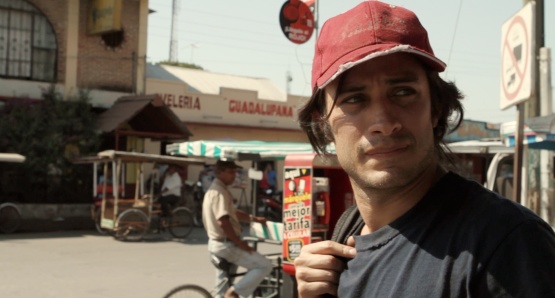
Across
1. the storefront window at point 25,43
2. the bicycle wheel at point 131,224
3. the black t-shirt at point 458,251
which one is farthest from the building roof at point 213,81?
the black t-shirt at point 458,251

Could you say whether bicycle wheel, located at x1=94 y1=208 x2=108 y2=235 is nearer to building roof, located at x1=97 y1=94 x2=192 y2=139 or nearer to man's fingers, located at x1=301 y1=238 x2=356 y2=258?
building roof, located at x1=97 y1=94 x2=192 y2=139

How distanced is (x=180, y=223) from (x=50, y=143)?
4903 millimetres

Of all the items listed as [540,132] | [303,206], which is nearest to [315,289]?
[540,132]

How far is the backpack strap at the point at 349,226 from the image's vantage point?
1853mm

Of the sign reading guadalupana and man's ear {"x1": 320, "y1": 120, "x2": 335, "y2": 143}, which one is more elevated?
the sign reading guadalupana

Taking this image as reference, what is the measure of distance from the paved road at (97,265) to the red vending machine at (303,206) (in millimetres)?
2970

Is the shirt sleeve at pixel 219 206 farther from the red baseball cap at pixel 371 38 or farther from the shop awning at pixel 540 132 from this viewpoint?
the red baseball cap at pixel 371 38

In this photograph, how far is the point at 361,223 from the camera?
1.85m

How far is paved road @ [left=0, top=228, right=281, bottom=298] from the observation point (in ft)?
33.4

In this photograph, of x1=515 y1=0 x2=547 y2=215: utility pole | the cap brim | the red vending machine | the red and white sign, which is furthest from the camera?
the red and white sign

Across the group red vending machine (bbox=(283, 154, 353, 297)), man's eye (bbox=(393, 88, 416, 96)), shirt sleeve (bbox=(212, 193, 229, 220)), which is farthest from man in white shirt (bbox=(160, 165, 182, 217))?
man's eye (bbox=(393, 88, 416, 96))

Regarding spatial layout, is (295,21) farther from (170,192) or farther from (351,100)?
(351,100)

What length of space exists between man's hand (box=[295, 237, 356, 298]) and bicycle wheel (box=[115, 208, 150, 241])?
14898 millimetres

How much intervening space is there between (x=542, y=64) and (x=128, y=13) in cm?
1893
